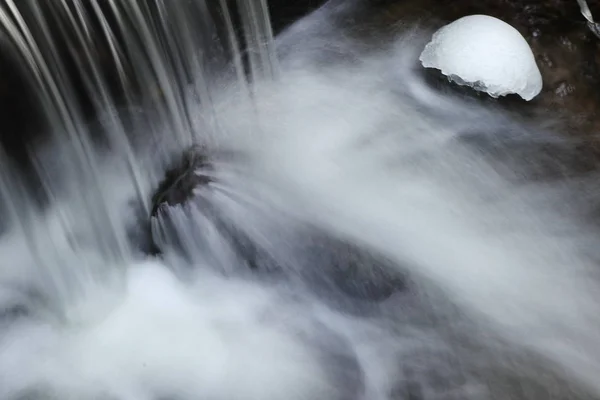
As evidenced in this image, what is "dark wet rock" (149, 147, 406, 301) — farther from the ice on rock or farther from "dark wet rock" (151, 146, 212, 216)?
the ice on rock

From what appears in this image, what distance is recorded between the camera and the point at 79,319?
3059 mm

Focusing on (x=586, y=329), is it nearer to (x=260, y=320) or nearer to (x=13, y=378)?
(x=260, y=320)

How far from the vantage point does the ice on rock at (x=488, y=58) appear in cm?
357

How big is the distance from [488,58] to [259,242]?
175 cm

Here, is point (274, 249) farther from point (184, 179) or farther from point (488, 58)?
point (488, 58)

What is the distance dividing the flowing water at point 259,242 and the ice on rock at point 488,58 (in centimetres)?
18

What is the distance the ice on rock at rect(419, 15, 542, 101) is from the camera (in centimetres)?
357

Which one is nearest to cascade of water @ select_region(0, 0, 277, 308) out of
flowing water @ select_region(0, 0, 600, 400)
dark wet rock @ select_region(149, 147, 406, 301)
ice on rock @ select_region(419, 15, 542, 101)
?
flowing water @ select_region(0, 0, 600, 400)

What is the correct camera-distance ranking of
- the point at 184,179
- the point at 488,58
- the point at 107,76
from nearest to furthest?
the point at 107,76
the point at 184,179
the point at 488,58

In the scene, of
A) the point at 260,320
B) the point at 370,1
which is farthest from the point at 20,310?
the point at 370,1

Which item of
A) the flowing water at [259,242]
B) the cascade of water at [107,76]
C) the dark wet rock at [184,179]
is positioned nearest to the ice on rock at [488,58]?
the flowing water at [259,242]

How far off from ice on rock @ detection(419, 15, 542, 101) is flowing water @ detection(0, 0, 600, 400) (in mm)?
175

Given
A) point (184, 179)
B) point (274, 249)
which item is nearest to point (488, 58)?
point (274, 249)

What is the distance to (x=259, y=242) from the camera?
320cm
